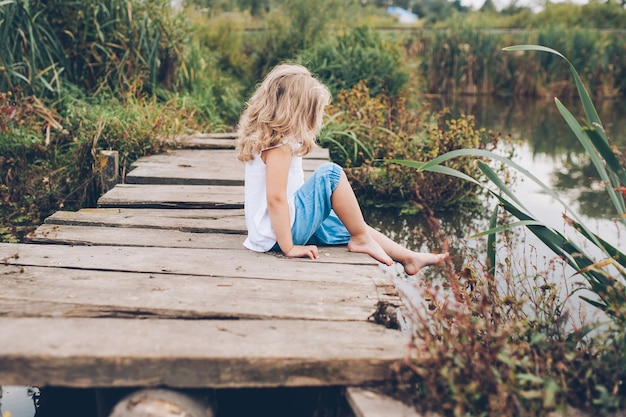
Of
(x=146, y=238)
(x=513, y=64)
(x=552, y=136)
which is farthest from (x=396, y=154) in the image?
(x=513, y=64)

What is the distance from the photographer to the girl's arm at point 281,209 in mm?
2625

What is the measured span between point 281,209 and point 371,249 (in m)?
0.44

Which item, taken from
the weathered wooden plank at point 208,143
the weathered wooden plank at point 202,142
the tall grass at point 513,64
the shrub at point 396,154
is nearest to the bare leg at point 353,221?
the shrub at point 396,154

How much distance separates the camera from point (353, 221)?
2.78 metres

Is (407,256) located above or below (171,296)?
below

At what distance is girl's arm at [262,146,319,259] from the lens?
2625mm

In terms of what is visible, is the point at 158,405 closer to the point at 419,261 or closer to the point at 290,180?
the point at 290,180

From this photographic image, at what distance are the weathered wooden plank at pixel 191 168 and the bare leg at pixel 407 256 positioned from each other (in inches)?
45.1

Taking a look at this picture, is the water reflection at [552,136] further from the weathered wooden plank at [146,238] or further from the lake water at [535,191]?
the weathered wooden plank at [146,238]

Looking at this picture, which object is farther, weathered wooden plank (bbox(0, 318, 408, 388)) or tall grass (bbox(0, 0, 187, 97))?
tall grass (bbox(0, 0, 187, 97))

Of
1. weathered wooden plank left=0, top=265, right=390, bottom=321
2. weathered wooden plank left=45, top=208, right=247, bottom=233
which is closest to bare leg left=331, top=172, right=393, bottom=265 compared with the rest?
weathered wooden plank left=0, top=265, right=390, bottom=321

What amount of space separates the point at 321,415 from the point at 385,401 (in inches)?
15.3

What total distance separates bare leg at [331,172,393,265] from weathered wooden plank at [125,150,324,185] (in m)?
1.27

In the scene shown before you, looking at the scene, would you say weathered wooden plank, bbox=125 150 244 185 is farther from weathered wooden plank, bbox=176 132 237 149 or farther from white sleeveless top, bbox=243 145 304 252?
white sleeveless top, bbox=243 145 304 252
